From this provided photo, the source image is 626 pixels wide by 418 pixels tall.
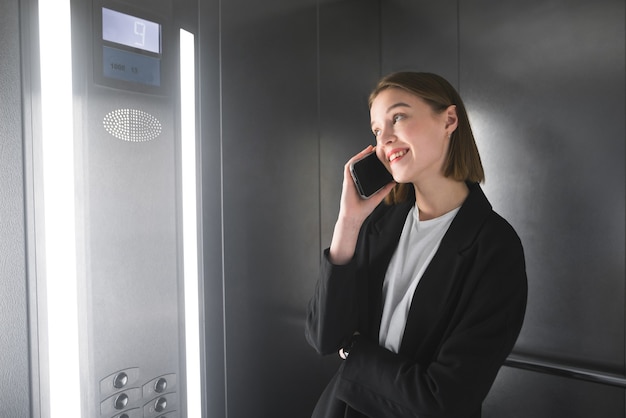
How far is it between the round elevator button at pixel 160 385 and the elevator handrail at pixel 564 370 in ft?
3.63

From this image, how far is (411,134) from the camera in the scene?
1179 millimetres

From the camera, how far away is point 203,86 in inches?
53.2

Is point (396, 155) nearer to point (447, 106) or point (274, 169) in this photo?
point (447, 106)

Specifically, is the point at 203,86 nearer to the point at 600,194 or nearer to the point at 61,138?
the point at 61,138

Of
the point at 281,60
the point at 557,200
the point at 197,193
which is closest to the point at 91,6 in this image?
the point at 197,193

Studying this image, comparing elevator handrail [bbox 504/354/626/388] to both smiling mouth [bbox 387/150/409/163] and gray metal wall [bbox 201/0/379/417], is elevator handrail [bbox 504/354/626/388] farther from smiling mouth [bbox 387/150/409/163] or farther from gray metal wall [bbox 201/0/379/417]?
smiling mouth [bbox 387/150/409/163]

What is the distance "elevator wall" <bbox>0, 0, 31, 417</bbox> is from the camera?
981mm

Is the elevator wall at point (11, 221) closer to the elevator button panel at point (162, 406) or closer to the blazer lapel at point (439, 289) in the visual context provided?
the elevator button panel at point (162, 406)

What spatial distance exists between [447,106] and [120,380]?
3.18ft

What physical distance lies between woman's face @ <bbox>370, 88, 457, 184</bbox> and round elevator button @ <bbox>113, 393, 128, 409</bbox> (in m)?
0.79

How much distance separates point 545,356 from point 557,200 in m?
0.53

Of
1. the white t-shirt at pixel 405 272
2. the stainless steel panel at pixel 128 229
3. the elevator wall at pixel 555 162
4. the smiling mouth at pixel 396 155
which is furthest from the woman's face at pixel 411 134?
the elevator wall at pixel 555 162

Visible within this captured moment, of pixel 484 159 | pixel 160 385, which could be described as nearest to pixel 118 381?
pixel 160 385

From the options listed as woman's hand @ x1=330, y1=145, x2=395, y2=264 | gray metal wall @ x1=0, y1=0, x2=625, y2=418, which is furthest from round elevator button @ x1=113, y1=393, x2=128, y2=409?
woman's hand @ x1=330, y1=145, x2=395, y2=264
